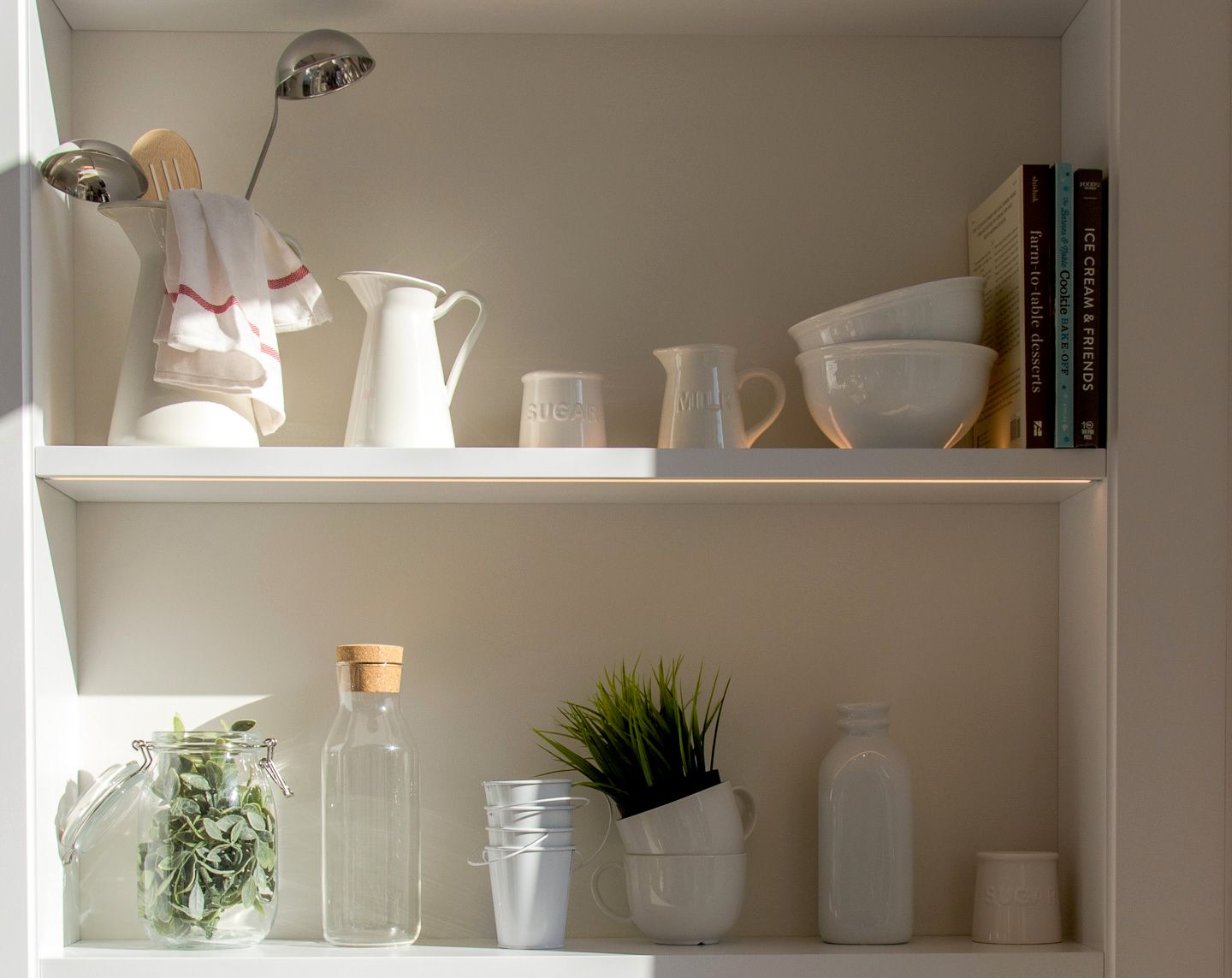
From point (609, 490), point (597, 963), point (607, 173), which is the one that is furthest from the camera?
point (607, 173)

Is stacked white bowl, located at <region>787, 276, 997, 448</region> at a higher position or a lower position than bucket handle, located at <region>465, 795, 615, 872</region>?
higher

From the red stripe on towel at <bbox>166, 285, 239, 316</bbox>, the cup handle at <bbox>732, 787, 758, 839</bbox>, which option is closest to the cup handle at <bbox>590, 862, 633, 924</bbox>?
the cup handle at <bbox>732, 787, 758, 839</bbox>

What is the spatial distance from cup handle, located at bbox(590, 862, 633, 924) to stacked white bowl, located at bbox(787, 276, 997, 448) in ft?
1.52

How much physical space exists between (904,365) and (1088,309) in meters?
0.17

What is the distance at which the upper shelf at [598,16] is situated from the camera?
132 cm

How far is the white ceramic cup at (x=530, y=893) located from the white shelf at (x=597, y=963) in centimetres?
2

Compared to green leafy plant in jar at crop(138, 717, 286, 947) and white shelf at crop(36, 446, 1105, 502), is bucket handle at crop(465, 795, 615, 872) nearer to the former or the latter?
green leafy plant in jar at crop(138, 717, 286, 947)

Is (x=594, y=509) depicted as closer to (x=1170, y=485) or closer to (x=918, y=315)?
(x=918, y=315)

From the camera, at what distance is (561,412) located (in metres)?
1.25

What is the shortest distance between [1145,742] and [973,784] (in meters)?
0.21

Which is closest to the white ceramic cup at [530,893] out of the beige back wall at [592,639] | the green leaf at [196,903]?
the beige back wall at [592,639]

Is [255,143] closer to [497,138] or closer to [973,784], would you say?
[497,138]

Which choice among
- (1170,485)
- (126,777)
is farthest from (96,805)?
(1170,485)

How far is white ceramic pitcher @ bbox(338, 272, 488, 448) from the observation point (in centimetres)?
122
